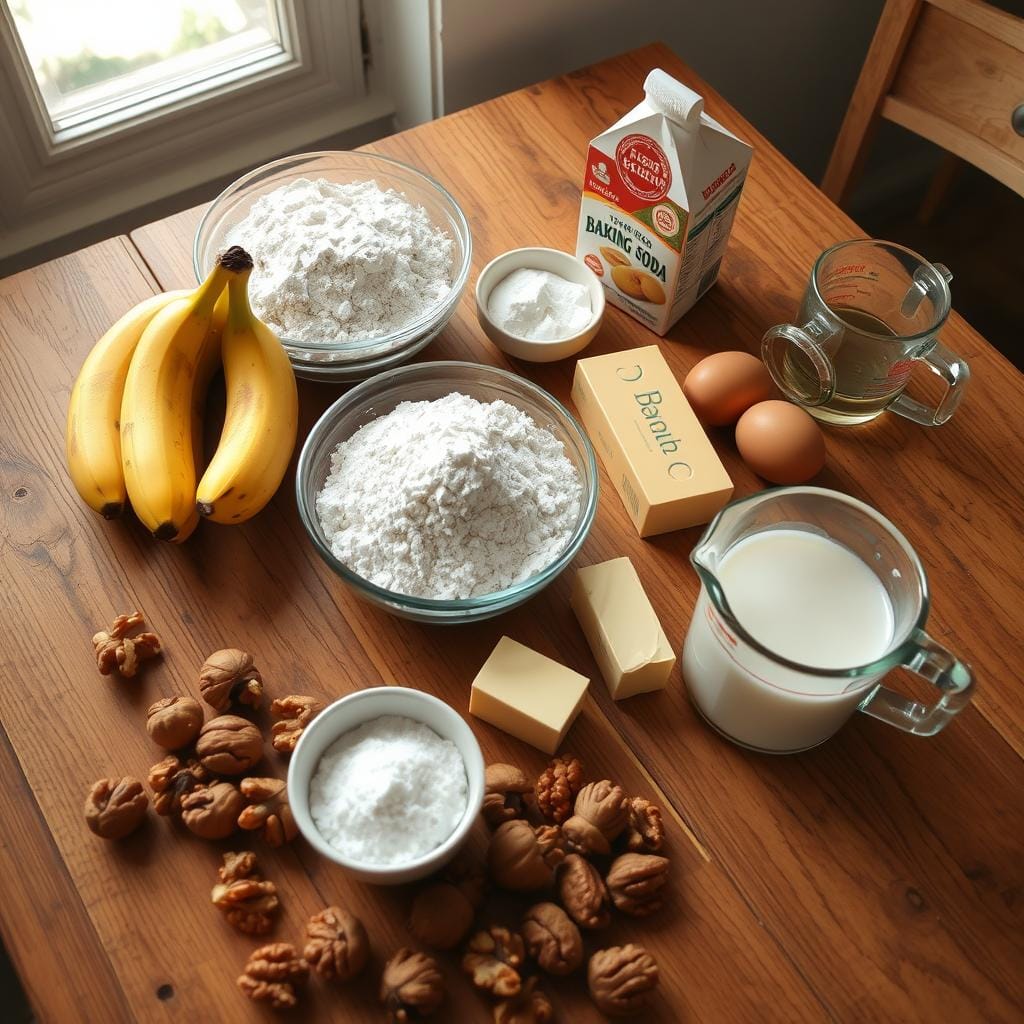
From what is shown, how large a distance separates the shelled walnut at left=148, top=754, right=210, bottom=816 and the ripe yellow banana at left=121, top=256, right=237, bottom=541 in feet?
0.67

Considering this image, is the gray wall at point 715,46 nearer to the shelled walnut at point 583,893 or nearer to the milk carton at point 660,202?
the milk carton at point 660,202

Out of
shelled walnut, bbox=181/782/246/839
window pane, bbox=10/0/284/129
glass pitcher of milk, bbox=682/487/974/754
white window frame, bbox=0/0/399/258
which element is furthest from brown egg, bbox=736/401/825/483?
window pane, bbox=10/0/284/129

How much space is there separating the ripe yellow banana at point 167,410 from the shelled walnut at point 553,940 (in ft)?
1.48

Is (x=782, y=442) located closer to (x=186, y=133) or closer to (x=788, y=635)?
(x=788, y=635)

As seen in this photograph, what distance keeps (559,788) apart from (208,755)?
28 centimetres

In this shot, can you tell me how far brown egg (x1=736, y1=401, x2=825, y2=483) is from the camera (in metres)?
0.99

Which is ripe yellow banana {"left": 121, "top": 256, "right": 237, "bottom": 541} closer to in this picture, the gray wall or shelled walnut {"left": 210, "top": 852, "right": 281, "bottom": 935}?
shelled walnut {"left": 210, "top": 852, "right": 281, "bottom": 935}

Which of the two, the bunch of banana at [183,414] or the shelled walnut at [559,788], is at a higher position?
the bunch of banana at [183,414]

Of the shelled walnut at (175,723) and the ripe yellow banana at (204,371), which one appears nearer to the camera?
the shelled walnut at (175,723)

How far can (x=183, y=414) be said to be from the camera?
0.98m

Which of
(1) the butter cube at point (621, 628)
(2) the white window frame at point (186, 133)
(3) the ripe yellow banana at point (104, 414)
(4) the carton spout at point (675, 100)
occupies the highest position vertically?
(4) the carton spout at point (675, 100)

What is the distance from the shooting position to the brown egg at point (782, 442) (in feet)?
3.25

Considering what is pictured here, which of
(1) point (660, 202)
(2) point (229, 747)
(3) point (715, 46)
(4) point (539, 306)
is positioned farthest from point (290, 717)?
(3) point (715, 46)

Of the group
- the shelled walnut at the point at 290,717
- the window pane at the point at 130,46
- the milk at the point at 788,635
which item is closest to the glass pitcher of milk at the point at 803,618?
the milk at the point at 788,635
